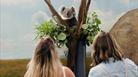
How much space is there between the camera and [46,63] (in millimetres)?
1976

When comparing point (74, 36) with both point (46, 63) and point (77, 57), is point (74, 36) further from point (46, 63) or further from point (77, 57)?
point (46, 63)

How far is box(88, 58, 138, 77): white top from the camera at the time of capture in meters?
2.04

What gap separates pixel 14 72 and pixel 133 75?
252 centimetres

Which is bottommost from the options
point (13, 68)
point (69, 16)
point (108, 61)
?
point (13, 68)

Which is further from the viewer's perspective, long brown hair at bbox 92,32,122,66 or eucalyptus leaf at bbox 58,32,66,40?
eucalyptus leaf at bbox 58,32,66,40

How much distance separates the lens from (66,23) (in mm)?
3316

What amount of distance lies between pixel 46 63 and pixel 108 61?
1.02 feet

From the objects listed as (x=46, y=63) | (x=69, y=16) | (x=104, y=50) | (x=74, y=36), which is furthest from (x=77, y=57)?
(x=46, y=63)

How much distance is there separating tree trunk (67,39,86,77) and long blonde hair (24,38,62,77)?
1.27m

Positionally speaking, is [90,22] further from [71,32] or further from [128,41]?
[128,41]

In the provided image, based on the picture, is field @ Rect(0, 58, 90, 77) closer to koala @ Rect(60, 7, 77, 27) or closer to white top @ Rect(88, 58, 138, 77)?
koala @ Rect(60, 7, 77, 27)

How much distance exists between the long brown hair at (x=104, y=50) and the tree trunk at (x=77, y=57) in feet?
3.85

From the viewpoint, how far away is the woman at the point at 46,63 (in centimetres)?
195

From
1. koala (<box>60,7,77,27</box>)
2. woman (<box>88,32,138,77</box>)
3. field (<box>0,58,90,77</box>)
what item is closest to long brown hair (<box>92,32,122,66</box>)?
woman (<box>88,32,138,77</box>)
